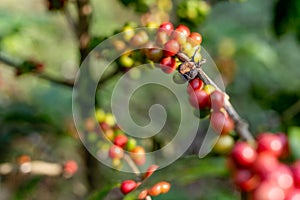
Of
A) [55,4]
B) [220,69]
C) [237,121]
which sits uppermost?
[237,121]

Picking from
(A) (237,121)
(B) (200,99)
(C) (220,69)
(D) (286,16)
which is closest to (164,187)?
(B) (200,99)

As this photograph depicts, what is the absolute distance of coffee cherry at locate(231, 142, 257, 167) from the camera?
76 cm

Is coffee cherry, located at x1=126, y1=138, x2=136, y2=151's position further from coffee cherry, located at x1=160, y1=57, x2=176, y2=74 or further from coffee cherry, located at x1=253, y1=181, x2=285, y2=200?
coffee cherry, located at x1=253, y1=181, x2=285, y2=200

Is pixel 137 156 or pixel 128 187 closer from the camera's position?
pixel 128 187

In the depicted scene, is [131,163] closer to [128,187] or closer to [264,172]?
[128,187]

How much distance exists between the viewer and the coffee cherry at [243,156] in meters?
0.76

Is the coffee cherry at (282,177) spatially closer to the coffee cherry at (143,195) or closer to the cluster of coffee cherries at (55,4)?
the coffee cherry at (143,195)

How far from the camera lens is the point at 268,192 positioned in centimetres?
71

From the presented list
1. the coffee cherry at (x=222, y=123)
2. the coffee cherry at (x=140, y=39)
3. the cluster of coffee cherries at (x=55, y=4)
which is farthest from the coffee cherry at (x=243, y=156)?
the cluster of coffee cherries at (x=55, y=4)

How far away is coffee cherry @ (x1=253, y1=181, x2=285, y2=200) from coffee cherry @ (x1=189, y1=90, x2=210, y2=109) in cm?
36

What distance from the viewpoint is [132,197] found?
1209 millimetres

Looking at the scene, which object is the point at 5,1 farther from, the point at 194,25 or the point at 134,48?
the point at 134,48

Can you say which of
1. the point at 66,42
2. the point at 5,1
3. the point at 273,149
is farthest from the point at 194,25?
the point at 5,1

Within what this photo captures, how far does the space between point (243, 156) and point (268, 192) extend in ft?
0.21
